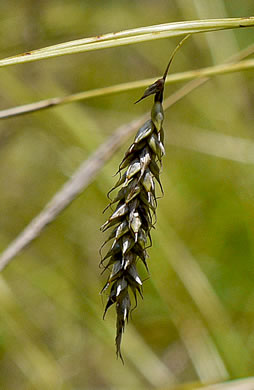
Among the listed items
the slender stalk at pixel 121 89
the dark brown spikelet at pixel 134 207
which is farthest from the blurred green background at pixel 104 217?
the dark brown spikelet at pixel 134 207

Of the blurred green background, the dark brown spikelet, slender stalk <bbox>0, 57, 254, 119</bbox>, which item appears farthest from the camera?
the blurred green background

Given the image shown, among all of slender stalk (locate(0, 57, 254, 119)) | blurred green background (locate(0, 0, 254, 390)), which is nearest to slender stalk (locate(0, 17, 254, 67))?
slender stalk (locate(0, 57, 254, 119))

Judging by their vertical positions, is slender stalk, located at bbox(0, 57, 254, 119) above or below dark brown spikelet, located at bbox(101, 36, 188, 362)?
above

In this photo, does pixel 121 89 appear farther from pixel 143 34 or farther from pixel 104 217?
pixel 104 217

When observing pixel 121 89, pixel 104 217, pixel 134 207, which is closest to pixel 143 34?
pixel 134 207

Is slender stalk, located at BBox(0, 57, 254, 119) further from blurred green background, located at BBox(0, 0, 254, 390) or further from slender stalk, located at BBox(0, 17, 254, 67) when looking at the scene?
blurred green background, located at BBox(0, 0, 254, 390)

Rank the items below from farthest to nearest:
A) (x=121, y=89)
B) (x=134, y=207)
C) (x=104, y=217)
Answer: (x=104, y=217), (x=121, y=89), (x=134, y=207)
